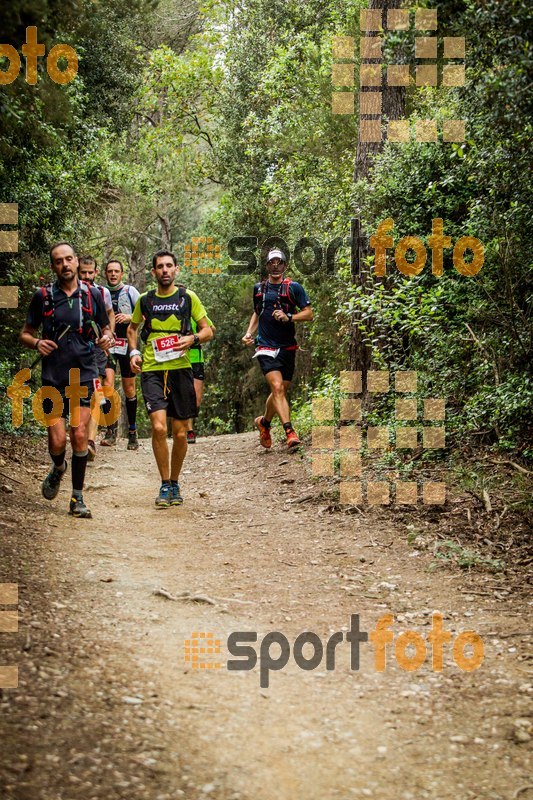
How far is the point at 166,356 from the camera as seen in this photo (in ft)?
26.1

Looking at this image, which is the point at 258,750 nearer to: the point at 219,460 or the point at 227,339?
the point at 219,460

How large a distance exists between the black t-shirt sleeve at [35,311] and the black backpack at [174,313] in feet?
3.62

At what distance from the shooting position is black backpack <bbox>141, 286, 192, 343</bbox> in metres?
8.00

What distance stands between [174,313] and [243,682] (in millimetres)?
4520

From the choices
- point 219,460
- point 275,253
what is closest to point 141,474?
point 219,460

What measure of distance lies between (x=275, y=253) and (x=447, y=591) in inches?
230

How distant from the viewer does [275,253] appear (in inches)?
411

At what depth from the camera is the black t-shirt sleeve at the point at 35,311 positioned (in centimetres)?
731

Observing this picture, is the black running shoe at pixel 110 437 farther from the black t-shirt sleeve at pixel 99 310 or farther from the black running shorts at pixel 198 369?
the black t-shirt sleeve at pixel 99 310
